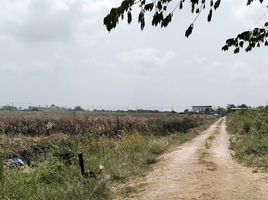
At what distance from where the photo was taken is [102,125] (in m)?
38.6

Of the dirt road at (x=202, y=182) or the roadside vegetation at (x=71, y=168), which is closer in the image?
the roadside vegetation at (x=71, y=168)

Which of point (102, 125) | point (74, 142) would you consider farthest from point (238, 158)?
point (102, 125)

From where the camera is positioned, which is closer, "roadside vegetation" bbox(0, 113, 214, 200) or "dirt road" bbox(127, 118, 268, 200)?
"roadside vegetation" bbox(0, 113, 214, 200)

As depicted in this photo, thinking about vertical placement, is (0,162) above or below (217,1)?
below

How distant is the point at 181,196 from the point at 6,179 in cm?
394

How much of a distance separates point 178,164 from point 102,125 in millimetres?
21555

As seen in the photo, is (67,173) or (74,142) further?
(74,142)

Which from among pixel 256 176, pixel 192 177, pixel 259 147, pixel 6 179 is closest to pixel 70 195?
pixel 6 179

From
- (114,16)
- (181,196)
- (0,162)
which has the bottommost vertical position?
(181,196)

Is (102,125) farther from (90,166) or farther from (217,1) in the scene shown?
(217,1)

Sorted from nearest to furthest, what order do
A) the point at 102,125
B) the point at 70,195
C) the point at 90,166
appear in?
the point at 70,195 < the point at 90,166 < the point at 102,125

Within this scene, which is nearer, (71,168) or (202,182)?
(202,182)

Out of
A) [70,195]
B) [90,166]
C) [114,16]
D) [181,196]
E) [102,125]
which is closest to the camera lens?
[114,16]

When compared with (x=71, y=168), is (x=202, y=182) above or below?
below
